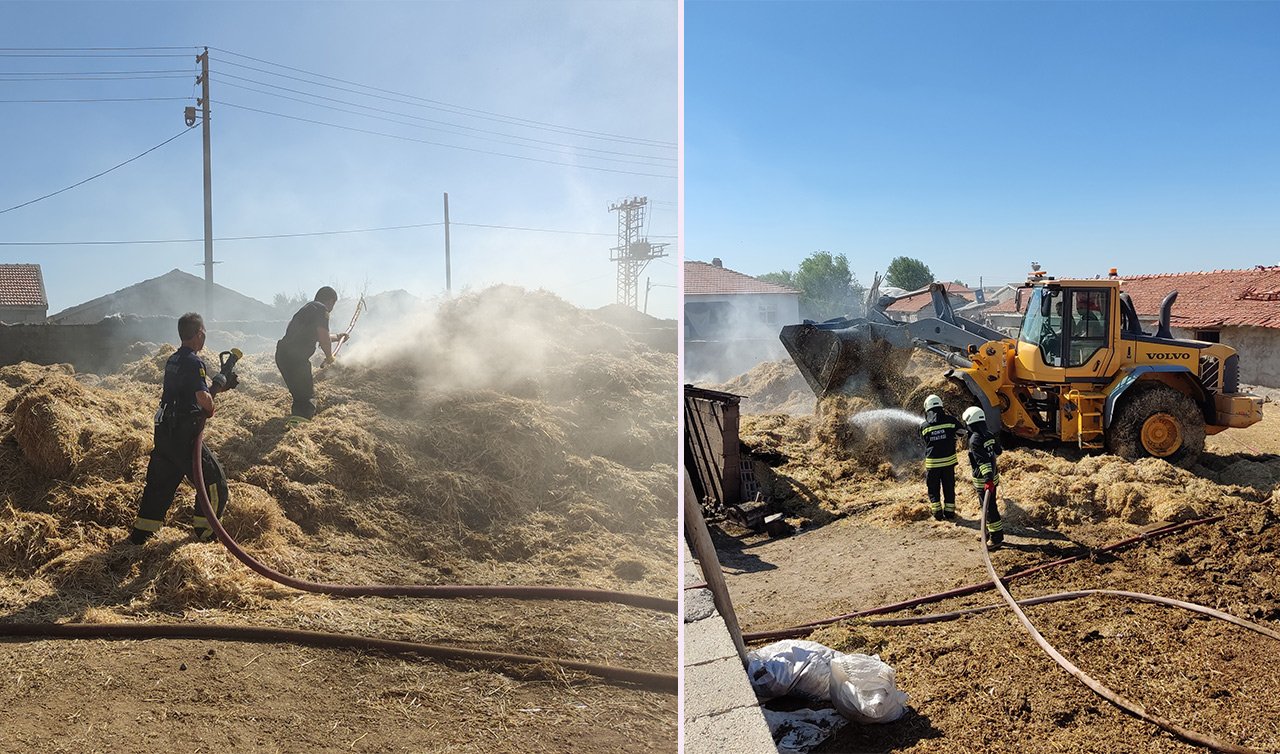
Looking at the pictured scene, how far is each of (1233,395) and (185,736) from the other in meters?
9.08

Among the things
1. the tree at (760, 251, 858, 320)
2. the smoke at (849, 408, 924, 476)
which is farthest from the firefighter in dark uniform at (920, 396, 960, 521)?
the tree at (760, 251, 858, 320)

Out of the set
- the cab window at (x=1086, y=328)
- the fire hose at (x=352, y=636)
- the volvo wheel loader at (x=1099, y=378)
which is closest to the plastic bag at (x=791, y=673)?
the fire hose at (x=352, y=636)

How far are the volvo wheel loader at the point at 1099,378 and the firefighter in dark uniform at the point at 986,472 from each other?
6.41 feet

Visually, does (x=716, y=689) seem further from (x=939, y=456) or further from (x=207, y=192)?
(x=207, y=192)

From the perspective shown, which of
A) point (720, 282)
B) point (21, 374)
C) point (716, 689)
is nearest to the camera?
point (716, 689)

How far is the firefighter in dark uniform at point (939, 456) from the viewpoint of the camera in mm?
6629

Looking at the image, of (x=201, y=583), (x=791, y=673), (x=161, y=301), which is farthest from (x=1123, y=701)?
(x=161, y=301)

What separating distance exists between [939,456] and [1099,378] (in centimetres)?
247

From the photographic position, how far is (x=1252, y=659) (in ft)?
12.7

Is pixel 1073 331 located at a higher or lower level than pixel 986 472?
higher

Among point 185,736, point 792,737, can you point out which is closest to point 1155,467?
point 792,737

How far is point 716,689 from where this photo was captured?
8.04 ft

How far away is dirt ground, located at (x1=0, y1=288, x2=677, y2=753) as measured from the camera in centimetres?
309

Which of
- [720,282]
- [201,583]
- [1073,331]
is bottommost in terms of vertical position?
[201,583]
